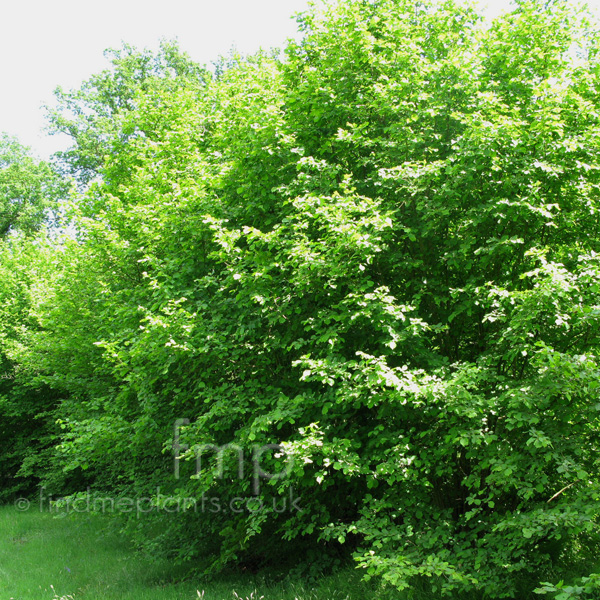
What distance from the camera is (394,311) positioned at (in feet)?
17.7

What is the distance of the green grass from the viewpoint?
6.66 meters

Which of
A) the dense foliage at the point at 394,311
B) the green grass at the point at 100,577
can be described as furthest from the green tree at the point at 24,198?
the dense foliage at the point at 394,311

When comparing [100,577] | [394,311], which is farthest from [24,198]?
[394,311]

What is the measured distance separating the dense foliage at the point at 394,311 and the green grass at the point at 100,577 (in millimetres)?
476

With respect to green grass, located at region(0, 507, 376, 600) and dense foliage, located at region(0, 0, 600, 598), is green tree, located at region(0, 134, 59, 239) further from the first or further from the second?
dense foliage, located at region(0, 0, 600, 598)

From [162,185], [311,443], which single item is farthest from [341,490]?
[162,185]

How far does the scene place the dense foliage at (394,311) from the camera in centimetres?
507

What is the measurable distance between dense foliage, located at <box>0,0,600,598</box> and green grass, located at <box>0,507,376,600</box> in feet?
1.56

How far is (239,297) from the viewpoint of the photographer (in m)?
6.61

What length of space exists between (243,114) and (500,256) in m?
4.25

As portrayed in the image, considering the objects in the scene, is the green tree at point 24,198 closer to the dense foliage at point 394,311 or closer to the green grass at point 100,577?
the green grass at point 100,577

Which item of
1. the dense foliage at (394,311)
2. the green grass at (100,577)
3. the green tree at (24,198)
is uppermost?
the green tree at (24,198)

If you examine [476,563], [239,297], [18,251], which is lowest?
[476,563]

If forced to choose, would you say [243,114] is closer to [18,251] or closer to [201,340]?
[201,340]
